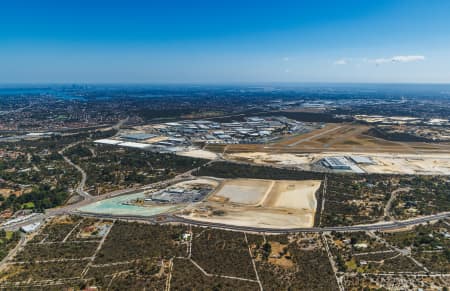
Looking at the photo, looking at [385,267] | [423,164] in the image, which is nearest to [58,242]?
[385,267]

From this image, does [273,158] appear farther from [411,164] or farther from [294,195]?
[411,164]

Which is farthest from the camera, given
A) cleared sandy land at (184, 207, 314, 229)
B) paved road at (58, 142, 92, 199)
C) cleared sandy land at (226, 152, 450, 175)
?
cleared sandy land at (226, 152, 450, 175)

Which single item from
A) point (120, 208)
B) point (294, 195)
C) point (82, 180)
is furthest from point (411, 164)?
point (82, 180)

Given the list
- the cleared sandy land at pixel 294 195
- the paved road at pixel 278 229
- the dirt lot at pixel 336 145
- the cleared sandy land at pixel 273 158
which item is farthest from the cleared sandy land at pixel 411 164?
the paved road at pixel 278 229

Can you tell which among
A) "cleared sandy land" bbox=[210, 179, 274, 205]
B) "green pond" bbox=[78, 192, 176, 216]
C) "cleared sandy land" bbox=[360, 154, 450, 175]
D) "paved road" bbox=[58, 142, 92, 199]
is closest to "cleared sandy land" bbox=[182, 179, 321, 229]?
"cleared sandy land" bbox=[210, 179, 274, 205]

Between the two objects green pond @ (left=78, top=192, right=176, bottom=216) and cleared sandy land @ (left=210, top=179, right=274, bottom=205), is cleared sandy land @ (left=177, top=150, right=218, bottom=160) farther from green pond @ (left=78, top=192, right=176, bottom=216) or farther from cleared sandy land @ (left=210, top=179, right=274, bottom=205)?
green pond @ (left=78, top=192, right=176, bottom=216)

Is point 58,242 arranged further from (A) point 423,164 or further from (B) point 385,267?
(A) point 423,164

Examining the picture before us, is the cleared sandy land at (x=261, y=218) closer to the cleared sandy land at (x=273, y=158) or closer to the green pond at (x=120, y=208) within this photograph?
the green pond at (x=120, y=208)

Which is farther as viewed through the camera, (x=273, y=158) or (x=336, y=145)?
(x=336, y=145)
